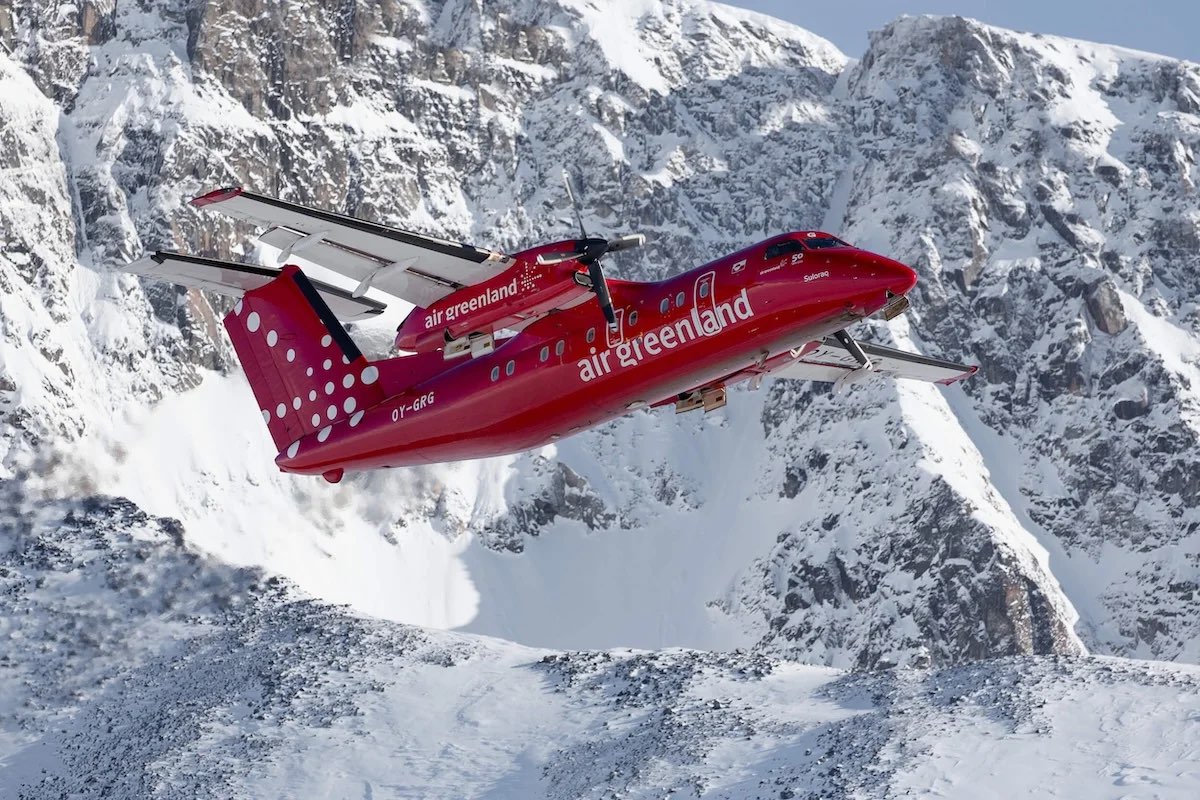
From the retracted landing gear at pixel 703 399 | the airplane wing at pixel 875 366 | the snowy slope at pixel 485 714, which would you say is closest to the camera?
the retracted landing gear at pixel 703 399

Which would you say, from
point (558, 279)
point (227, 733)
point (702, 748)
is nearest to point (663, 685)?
point (702, 748)

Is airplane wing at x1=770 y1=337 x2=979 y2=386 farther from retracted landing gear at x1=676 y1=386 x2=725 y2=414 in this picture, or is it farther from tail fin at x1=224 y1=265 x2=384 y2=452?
tail fin at x1=224 y1=265 x2=384 y2=452

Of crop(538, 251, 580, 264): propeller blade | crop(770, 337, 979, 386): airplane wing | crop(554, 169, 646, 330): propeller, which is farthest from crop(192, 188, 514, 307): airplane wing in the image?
crop(770, 337, 979, 386): airplane wing

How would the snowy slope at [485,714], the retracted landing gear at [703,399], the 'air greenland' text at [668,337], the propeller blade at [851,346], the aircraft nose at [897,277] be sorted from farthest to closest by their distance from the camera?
the snowy slope at [485,714]
the propeller blade at [851,346]
the retracted landing gear at [703,399]
the 'air greenland' text at [668,337]
the aircraft nose at [897,277]

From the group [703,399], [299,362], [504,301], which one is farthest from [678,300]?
[299,362]

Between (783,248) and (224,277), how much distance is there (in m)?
14.2

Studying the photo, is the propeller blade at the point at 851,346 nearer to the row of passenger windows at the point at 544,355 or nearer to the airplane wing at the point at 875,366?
the airplane wing at the point at 875,366

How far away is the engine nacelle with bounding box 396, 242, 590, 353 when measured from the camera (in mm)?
38781

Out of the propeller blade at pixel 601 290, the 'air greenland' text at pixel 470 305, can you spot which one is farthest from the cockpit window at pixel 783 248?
the 'air greenland' text at pixel 470 305

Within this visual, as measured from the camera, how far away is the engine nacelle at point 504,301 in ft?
127

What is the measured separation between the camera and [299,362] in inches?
1807

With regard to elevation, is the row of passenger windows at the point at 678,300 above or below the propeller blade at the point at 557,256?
below

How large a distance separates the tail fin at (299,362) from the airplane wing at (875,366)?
11.3m

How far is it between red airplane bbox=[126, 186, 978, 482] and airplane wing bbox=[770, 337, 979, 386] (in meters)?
0.16
